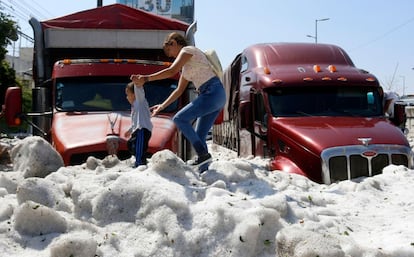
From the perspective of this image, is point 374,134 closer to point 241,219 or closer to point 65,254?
point 241,219

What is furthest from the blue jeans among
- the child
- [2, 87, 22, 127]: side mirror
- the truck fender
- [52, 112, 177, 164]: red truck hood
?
[2, 87, 22, 127]: side mirror

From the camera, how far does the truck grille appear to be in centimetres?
766

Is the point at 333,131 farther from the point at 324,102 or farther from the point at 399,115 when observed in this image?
the point at 399,115

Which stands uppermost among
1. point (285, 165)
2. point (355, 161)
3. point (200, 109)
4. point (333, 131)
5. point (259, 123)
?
point (200, 109)

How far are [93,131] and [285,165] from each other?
272 cm

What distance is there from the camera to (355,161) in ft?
25.5

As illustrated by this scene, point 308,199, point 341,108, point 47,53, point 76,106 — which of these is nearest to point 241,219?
point 308,199

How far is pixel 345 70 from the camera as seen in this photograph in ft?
33.3

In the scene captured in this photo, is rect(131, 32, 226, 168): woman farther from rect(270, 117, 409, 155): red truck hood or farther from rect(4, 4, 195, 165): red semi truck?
rect(270, 117, 409, 155): red truck hood

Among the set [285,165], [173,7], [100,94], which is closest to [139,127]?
[100,94]

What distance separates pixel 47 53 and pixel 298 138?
444 cm

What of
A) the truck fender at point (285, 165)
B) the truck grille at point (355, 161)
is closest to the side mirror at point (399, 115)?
the truck grille at point (355, 161)

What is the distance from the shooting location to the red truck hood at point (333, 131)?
25.9 ft

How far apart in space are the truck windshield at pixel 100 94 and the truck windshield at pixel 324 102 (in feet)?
6.27
